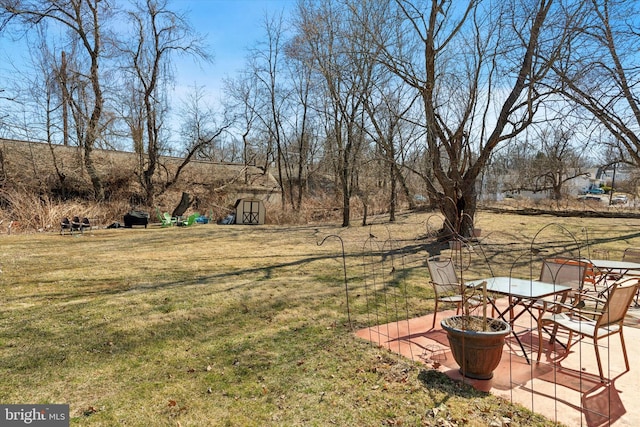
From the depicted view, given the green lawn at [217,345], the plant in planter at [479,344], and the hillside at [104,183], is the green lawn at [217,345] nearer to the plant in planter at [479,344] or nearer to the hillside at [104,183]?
the plant in planter at [479,344]

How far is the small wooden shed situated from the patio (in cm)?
1568

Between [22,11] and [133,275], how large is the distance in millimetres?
16676

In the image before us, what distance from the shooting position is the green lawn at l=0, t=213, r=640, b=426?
284 centimetres

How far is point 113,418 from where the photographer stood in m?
2.74

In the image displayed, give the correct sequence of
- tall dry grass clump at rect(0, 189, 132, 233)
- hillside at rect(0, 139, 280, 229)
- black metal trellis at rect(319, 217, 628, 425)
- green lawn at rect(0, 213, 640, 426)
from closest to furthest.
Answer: green lawn at rect(0, 213, 640, 426) → black metal trellis at rect(319, 217, 628, 425) → tall dry grass clump at rect(0, 189, 132, 233) → hillside at rect(0, 139, 280, 229)

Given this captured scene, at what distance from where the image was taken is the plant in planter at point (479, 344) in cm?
301

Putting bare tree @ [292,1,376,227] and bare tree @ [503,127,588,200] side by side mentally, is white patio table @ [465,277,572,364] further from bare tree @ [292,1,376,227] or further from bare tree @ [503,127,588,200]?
bare tree @ [503,127,588,200]

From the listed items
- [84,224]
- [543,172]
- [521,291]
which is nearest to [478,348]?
[521,291]

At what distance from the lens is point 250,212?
19.7 metres

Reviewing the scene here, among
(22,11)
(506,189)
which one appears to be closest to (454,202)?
(22,11)

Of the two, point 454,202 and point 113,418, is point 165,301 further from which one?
point 454,202

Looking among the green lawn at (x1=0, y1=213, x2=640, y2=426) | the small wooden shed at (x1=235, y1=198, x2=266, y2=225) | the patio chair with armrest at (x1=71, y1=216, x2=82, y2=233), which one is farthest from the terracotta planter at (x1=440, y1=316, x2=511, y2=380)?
the small wooden shed at (x1=235, y1=198, x2=266, y2=225)

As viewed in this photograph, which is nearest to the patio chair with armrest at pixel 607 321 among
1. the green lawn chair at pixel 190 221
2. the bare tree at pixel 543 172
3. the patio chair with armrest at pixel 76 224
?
the patio chair with armrest at pixel 76 224

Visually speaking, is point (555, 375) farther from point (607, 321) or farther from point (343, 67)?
point (343, 67)
